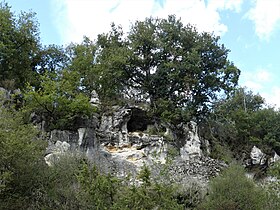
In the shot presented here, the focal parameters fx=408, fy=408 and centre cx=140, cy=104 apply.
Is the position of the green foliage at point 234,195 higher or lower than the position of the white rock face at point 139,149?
lower

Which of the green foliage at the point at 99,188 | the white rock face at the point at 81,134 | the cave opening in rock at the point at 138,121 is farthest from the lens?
the cave opening in rock at the point at 138,121

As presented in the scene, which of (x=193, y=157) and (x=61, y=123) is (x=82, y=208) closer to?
(x=61, y=123)

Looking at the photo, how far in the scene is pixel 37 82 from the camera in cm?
2527

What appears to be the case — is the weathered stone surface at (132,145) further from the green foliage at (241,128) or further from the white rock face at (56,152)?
the green foliage at (241,128)

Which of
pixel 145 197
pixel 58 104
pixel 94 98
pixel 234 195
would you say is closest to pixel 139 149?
pixel 94 98

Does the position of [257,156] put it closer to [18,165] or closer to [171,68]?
[171,68]

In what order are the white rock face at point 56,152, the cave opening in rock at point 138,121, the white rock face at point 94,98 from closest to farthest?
the white rock face at point 56,152 → the white rock face at point 94,98 → the cave opening in rock at point 138,121

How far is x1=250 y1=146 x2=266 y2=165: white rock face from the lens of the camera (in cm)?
2850

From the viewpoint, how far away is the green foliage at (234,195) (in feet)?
54.1

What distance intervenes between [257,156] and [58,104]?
1491 cm

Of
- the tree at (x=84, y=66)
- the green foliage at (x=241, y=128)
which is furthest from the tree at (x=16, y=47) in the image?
the green foliage at (x=241, y=128)

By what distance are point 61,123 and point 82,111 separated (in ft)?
4.34

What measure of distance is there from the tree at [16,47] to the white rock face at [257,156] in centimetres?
1584

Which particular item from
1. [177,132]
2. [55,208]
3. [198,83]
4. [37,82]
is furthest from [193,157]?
[55,208]
